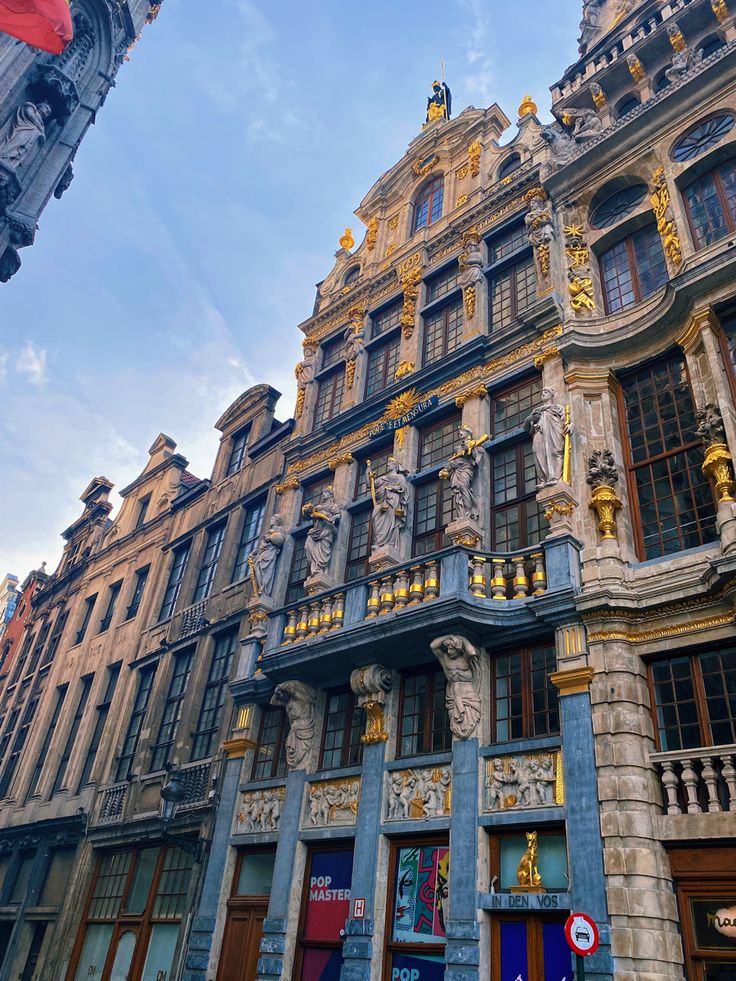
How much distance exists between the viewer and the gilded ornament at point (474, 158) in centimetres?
2305

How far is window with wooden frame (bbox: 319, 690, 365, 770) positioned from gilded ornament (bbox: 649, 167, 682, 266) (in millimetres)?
11268

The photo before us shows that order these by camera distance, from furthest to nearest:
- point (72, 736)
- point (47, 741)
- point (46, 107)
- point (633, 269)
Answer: point (47, 741) → point (72, 736) → point (46, 107) → point (633, 269)

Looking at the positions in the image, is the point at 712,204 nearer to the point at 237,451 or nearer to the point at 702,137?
the point at 702,137

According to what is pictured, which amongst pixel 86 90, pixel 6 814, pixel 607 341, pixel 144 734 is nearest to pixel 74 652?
pixel 6 814

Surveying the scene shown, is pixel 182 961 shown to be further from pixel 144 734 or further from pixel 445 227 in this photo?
pixel 445 227

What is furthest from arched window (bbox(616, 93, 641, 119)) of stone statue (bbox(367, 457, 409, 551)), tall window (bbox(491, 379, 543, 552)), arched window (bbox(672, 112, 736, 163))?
stone statue (bbox(367, 457, 409, 551))

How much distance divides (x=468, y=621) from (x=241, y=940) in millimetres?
8402

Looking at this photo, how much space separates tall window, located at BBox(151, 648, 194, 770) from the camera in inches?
841

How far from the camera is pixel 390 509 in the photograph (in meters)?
17.0

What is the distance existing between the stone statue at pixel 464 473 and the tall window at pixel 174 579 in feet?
40.8

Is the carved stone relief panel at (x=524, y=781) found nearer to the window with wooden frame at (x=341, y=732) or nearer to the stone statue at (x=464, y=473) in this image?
the window with wooden frame at (x=341, y=732)

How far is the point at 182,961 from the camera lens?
16219 millimetres

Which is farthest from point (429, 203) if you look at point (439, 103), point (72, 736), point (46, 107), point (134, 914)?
point (134, 914)

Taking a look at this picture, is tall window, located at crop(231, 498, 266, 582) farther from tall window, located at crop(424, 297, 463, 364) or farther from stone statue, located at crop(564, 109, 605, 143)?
stone statue, located at crop(564, 109, 605, 143)
